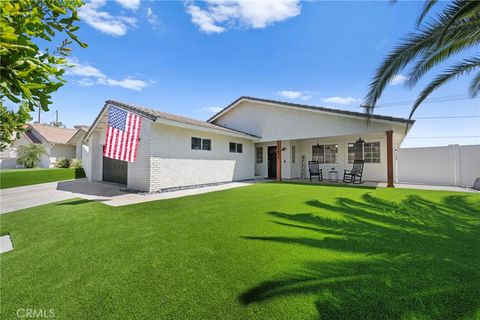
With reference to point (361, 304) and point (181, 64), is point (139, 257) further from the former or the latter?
point (181, 64)

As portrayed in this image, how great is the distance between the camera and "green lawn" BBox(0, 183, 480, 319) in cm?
224

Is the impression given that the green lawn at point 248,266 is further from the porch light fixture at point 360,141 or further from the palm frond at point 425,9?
the porch light fixture at point 360,141

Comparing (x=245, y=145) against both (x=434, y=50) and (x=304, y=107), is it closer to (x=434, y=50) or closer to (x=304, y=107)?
(x=304, y=107)

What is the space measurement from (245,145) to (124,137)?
8.06 metres

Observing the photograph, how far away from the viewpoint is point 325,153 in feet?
52.0

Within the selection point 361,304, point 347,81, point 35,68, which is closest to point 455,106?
point 347,81

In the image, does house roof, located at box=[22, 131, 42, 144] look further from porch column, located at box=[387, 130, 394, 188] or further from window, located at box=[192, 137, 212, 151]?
porch column, located at box=[387, 130, 394, 188]

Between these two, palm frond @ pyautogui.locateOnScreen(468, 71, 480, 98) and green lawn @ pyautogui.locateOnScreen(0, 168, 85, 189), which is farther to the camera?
green lawn @ pyautogui.locateOnScreen(0, 168, 85, 189)

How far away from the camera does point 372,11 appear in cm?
795

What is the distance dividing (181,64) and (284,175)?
10044 mm

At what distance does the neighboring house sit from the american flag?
0.41 metres

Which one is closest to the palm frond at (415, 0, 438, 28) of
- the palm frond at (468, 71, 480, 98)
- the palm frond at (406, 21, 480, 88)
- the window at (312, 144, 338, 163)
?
the palm frond at (406, 21, 480, 88)

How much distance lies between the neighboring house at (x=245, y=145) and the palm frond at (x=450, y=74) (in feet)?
7.12

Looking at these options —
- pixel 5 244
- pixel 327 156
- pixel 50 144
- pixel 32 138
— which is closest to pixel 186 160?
pixel 5 244
